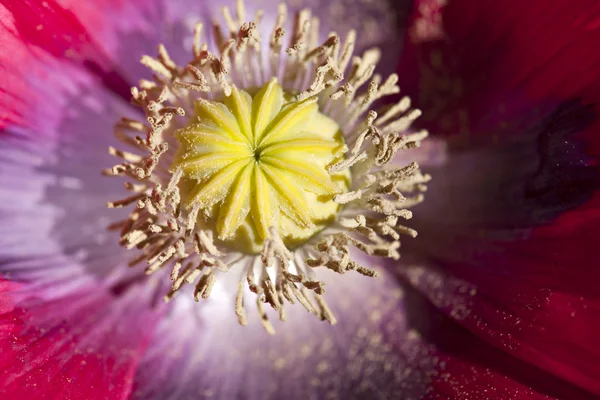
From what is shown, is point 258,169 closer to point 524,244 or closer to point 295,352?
point 295,352

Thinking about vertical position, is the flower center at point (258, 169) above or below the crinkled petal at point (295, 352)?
above

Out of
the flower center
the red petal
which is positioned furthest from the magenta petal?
the red petal

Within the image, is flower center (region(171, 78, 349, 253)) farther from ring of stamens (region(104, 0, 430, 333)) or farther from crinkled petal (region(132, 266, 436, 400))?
crinkled petal (region(132, 266, 436, 400))

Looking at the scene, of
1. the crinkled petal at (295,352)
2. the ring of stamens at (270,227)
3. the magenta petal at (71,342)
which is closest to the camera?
the magenta petal at (71,342)

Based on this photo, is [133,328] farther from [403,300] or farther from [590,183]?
[590,183]

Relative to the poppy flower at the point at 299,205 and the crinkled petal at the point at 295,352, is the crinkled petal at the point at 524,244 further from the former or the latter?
the crinkled petal at the point at 295,352

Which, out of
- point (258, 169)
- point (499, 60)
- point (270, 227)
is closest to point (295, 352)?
point (270, 227)

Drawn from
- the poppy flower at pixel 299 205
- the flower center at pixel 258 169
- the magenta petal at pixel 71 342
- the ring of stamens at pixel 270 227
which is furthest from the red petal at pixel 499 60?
the magenta petal at pixel 71 342
